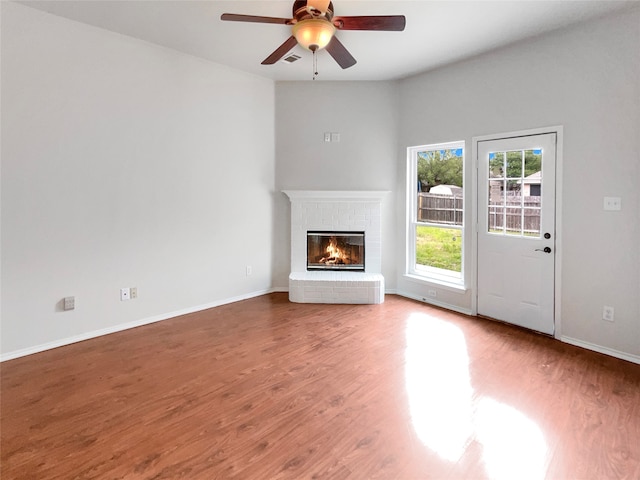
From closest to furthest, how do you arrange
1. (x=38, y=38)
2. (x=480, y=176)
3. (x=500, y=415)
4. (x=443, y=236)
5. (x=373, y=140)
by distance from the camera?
(x=500, y=415)
(x=38, y=38)
(x=480, y=176)
(x=443, y=236)
(x=373, y=140)

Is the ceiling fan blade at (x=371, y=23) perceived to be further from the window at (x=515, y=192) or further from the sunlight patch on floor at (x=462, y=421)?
the sunlight patch on floor at (x=462, y=421)

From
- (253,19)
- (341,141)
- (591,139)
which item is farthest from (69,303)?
(591,139)

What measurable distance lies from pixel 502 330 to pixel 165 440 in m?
3.18

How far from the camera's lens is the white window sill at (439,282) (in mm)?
4254

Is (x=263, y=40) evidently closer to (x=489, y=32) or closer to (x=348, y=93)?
(x=348, y=93)

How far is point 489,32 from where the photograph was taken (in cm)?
335

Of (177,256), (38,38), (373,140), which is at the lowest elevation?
(177,256)

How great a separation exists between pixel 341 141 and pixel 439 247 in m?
1.93

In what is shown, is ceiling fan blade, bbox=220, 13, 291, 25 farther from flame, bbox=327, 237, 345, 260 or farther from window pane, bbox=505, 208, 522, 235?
flame, bbox=327, 237, 345, 260

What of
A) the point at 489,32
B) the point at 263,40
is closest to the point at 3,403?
the point at 263,40

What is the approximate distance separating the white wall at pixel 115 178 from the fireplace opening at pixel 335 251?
2.73 ft

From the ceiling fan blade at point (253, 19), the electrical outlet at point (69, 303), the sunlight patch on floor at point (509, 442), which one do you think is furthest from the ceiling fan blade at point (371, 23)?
the electrical outlet at point (69, 303)

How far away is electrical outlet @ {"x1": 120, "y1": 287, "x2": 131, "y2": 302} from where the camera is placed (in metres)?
3.66

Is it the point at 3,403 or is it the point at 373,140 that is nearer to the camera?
the point at 3,403
